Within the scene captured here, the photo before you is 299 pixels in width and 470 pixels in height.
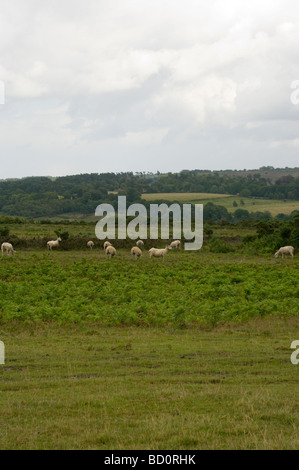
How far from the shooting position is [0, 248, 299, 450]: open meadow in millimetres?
7738

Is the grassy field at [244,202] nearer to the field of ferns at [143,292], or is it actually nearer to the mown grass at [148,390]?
the field of ferns at [143,292]

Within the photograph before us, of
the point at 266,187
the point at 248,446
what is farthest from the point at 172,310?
the point at 266,187

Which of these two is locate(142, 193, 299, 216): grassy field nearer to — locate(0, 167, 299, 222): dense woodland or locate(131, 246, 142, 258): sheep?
locate(0, 167, 299, 222): dense woodland

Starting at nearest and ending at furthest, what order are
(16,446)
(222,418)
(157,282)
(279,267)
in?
(16,446), (222,418), (157,282), (279,267)

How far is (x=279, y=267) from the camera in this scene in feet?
117

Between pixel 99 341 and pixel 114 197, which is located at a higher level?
pixel 114 197

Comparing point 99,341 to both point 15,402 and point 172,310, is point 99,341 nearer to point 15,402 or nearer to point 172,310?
point 172,310

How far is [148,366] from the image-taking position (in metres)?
12.4

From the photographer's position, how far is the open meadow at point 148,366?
7.74 metres

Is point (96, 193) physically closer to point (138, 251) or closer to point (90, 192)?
point (90, 192)

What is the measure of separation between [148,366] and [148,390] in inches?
89.9

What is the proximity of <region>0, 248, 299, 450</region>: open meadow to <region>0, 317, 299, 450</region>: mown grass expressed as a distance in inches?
0.9

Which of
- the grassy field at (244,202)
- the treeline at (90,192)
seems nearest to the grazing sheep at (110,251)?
the treeline at (90,192)
